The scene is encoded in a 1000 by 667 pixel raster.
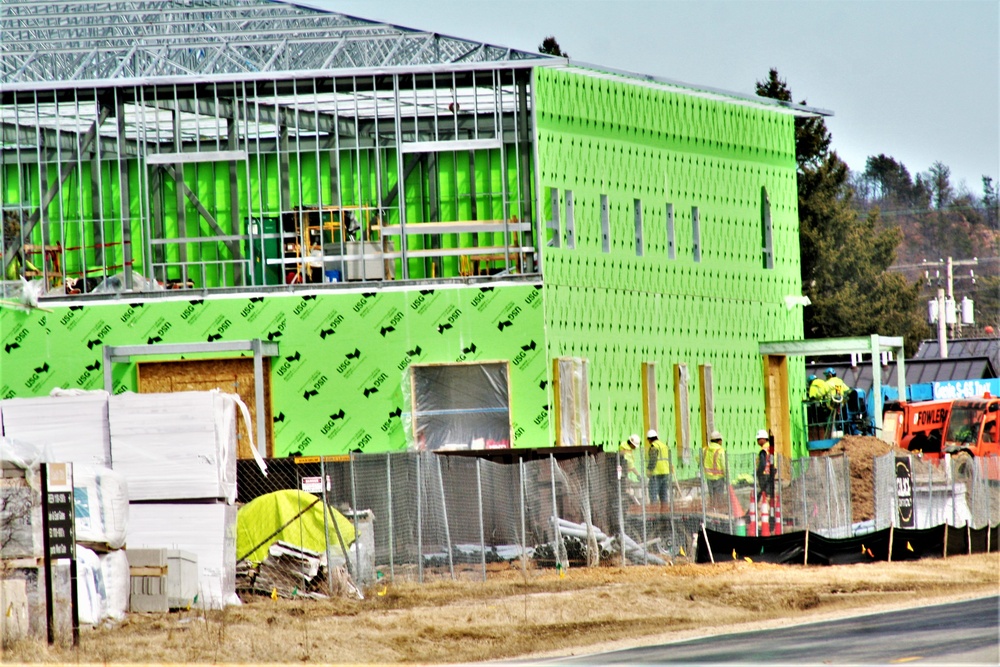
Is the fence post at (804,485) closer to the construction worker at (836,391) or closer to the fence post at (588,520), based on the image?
the fence post at (588,520)

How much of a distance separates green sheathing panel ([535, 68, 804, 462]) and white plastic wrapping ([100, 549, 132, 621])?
13.7 m

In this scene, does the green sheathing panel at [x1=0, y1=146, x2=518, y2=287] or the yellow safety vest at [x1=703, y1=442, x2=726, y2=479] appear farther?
the green sheathing panel at [x1=0, y1=146, x2=518, y2=287]

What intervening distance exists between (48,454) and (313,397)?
50.2ft

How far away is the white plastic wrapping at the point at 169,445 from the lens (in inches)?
859

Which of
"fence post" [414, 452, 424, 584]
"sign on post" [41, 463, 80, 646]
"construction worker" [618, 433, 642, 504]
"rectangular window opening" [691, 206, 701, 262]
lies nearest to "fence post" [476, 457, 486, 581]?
"fence post" [414, 452, 424, 584]

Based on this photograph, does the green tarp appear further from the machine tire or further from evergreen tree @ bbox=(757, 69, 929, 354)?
evergreen tree @ bbox=(757, 69, 929, 354)

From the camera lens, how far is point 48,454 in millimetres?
17531

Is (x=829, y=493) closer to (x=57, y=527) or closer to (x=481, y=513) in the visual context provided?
(x=481, y=513)

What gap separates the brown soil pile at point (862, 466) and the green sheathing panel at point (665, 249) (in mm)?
1803

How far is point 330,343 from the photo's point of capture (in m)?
32.8

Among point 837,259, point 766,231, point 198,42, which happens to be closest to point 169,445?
point 198,42

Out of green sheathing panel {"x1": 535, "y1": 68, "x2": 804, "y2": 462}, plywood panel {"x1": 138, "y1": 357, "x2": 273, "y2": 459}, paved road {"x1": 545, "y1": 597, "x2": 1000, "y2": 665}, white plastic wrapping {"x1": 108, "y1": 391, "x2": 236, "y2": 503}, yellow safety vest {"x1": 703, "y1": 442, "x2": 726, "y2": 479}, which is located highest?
green sheathing panel {"x1": 535, "y1": 68, "x2": 804, "y2": 462}

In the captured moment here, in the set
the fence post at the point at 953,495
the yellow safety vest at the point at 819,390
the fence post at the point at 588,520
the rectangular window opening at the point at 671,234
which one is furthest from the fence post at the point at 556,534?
the yellow safety vest at the point at 819,390

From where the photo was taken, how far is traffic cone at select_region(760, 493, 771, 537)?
2856 cm
